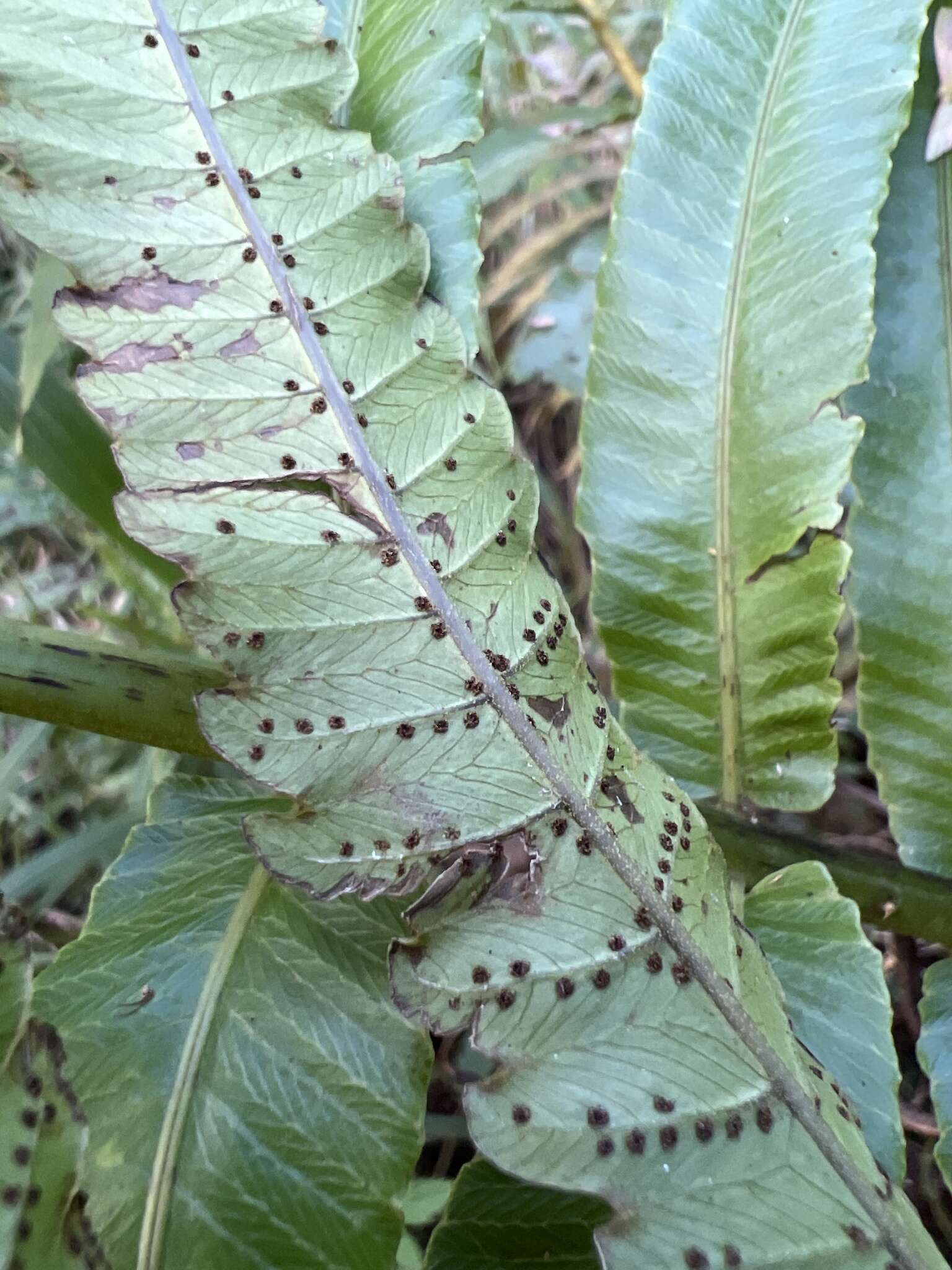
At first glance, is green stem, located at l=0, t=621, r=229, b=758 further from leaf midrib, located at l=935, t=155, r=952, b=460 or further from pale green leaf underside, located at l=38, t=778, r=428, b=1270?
leaf midrib, located at l=935, t=155, r=952, b=460

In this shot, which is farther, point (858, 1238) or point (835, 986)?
point (835, 986)

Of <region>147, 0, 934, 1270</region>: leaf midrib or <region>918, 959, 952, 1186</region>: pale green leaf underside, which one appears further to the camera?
<region>918, 959, 952, 1186</region>: pale green leaf underside

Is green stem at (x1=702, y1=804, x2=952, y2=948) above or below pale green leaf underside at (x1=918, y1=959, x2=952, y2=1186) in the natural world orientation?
above

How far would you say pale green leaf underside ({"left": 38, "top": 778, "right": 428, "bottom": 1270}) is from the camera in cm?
70

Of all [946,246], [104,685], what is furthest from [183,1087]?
[946,246]

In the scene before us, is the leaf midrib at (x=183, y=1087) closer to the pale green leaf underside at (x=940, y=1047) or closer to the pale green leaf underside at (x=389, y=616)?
the pale green leaf underside at (x=389, y=616)

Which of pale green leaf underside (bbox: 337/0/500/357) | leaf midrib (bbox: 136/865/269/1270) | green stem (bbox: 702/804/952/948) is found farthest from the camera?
green stem (bbox: 702/804/952/948)

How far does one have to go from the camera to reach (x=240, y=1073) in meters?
0.74

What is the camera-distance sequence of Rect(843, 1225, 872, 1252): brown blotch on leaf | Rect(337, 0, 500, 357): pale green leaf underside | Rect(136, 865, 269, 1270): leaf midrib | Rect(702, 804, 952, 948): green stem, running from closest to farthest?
Rect(843, 1225, 872, 1252): brown blotch on leaf, Rect(136, 865, 269, 1270): leaf midrib, Rect(337, 0, 500, 357): pale green leaf underside, Rect(702, 804, 952, 948): green stem

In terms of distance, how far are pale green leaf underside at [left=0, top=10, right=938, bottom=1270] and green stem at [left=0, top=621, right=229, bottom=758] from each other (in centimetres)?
13

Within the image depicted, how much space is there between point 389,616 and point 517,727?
0.40 feet

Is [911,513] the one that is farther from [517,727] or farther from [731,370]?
[517,727]

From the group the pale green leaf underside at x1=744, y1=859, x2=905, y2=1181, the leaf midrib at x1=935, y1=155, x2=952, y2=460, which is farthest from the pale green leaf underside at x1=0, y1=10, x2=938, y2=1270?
the leaf midrib at x1=935, y1=155, x2=952, y2=460

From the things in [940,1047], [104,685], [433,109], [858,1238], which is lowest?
[940,1047]
